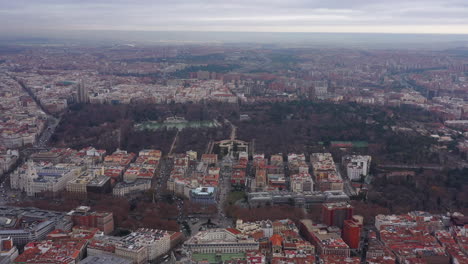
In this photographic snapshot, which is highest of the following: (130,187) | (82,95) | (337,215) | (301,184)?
(82,95)

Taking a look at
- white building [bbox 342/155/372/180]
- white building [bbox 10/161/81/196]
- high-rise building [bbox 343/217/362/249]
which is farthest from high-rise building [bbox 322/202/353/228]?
white building [bbox 10/161/81/196]

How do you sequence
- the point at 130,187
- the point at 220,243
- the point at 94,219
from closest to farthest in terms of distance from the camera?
the point at 220,243
the point at 94,219
the point at 130,187

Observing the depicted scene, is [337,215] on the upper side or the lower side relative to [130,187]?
upper

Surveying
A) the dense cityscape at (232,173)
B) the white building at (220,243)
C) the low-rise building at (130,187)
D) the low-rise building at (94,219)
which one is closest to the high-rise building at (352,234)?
the dense cityscape at (232,173)

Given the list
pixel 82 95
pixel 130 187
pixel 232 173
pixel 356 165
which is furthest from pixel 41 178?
pixel 82 95

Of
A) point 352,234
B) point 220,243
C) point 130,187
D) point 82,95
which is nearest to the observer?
point 220,243

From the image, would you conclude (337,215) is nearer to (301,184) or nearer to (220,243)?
(301,184)

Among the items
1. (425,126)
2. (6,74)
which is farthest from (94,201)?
(6,74)

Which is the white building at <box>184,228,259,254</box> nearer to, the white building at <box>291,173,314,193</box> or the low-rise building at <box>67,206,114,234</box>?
the low-rise building at <box>67,206,114,234</box>

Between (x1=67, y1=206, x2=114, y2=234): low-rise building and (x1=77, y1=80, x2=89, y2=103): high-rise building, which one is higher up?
(x1=77, y1=80, x2=89, y2=103): high-rise building

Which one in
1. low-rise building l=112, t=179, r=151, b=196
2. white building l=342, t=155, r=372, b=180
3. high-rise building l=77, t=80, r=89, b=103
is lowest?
low-rise building l=112, t=179, r=151, b=196

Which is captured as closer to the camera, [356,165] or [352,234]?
[352,234]
